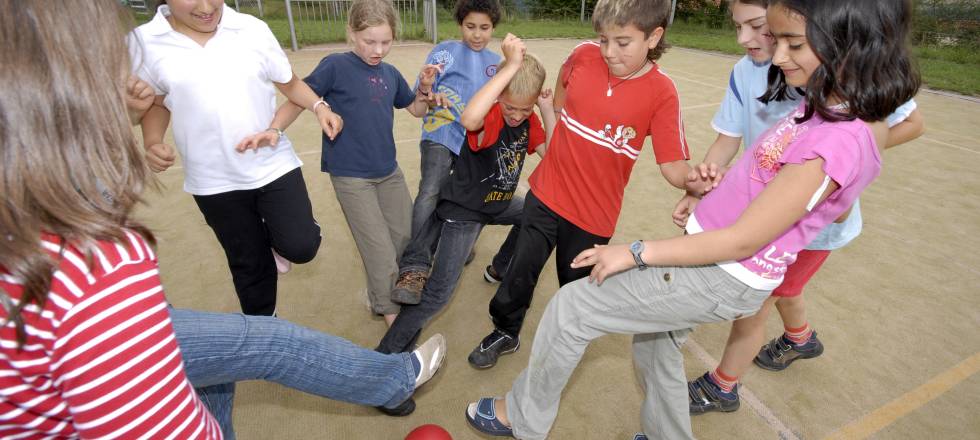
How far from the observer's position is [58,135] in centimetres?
81

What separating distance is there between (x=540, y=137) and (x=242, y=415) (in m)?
1.95

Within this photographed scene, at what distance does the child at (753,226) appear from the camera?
135cm

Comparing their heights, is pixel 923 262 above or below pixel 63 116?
below

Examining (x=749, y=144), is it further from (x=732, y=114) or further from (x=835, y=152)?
(x=835, y=152)

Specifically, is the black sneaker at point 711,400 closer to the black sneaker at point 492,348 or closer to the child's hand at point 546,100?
the black sneaker at point 492,348

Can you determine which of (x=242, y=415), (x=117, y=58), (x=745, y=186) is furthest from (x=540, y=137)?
(x=117, y=58)

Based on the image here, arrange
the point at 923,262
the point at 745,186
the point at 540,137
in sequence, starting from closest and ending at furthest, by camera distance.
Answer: the point at 745,186
the point at 540,137
the point at 923,262

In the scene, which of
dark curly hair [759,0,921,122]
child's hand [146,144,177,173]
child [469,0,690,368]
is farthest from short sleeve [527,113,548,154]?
child's hand [146,144,177,173]

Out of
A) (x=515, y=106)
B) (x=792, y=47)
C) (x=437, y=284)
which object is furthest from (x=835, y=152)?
(x=437, y=284)

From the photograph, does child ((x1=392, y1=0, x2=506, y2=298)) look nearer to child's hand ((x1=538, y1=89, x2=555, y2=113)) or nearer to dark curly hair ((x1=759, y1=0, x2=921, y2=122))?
child's hand ((x1=538, y1=89, x2=555, y2=113))

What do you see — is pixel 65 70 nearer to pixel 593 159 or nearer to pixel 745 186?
pixel 745 186

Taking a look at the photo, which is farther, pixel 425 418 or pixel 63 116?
pixel 425 418

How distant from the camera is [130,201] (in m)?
0.91

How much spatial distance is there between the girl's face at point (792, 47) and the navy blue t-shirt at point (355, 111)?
5.98ft
